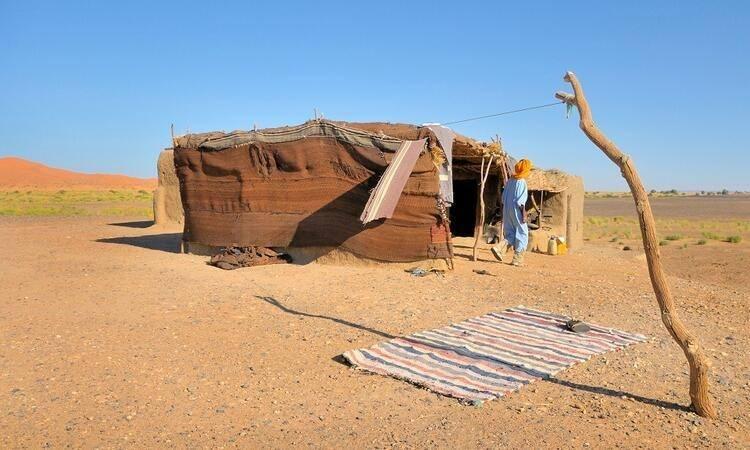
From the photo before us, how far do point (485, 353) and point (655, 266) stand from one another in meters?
1.66

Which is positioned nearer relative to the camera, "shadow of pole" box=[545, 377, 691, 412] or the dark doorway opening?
"shadow of pole" box=[545, 377, 691, 412]

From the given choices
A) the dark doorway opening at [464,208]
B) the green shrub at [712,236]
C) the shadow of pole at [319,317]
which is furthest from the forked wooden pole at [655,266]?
the green shrub at [712,236]

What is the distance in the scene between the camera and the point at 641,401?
4.25 metres

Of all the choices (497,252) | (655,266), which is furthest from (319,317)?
(497,252)

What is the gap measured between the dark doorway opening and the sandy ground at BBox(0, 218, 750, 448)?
6173 mm

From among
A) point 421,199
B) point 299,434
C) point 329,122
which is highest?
point 329,122

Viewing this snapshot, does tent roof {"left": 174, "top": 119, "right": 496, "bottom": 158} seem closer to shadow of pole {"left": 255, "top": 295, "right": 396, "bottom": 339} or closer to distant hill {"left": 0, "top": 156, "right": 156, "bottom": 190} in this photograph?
shadow of pole {"left": 255, "top": 295, "right": 396, "bottom": 339}

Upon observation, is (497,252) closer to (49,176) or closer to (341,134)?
(341,134)

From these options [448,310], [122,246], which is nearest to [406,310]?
[448,310]

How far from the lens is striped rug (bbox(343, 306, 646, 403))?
452 cm

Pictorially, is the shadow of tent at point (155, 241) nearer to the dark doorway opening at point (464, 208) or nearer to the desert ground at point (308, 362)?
the desert ground at point (308, 362)

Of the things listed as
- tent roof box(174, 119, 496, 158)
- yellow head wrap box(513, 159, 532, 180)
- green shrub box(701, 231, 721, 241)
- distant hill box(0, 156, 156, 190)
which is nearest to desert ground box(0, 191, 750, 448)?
yellow head wrap box(513, 159, 532, 180)

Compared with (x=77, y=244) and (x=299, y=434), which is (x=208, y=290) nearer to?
(x=299, y=434)

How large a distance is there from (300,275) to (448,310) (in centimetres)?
305
